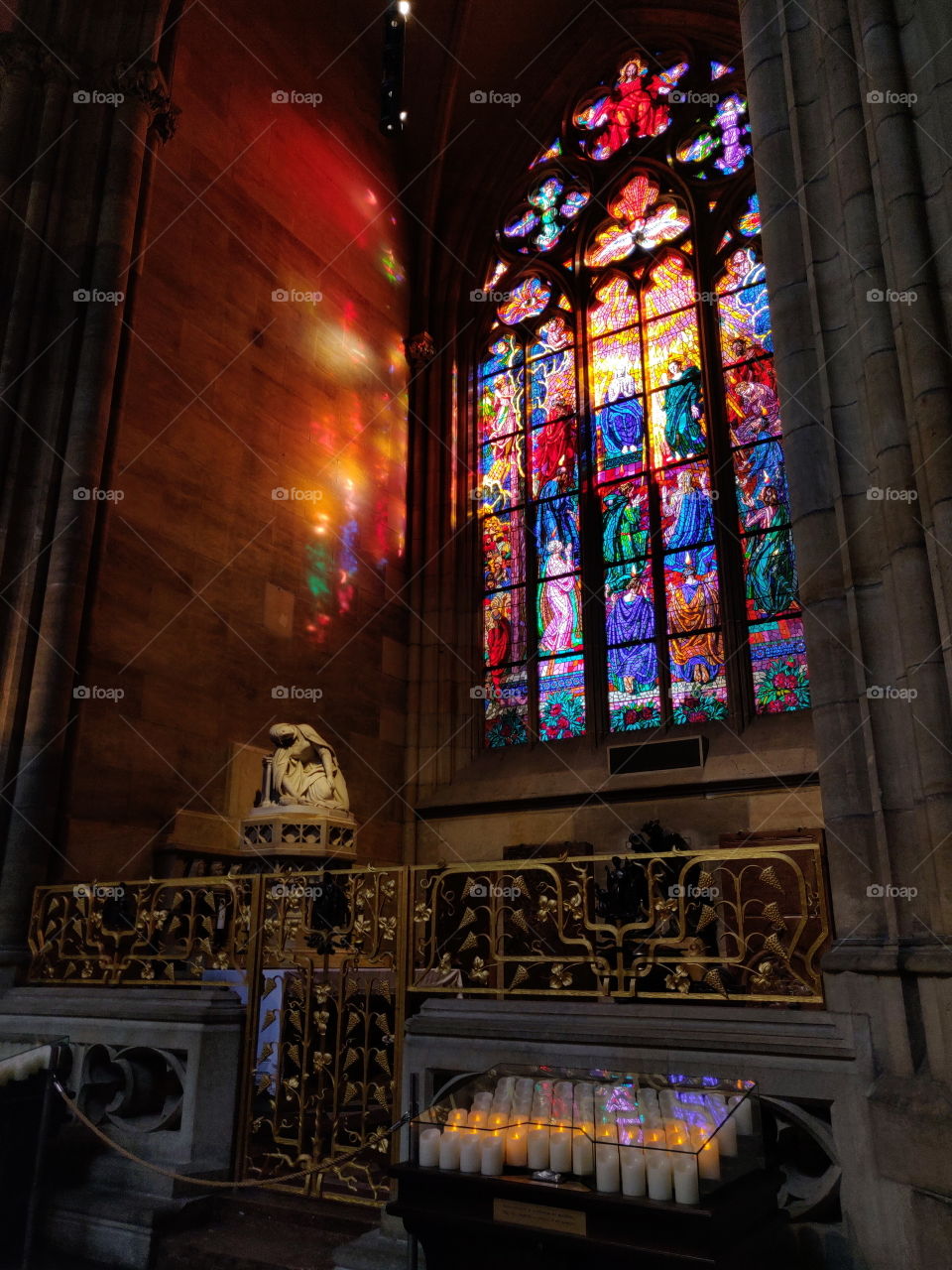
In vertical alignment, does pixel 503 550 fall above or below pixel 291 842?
above

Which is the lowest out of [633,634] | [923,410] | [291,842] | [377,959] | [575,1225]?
[575,1225]

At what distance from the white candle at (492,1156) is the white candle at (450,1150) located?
0.30 ft

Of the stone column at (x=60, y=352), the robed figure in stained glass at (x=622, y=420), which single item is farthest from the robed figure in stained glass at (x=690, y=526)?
the stone column at (x=60, y=352)

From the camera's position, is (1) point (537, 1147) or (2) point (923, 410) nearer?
(1) point (537, 1147)

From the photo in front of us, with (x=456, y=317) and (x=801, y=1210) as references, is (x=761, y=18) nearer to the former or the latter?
(x=801, y=1210)

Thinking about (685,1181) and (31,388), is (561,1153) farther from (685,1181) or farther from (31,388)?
(31,388)

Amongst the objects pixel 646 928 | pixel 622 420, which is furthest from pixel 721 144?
pixel 646 928

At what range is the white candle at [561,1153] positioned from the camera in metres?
2.75

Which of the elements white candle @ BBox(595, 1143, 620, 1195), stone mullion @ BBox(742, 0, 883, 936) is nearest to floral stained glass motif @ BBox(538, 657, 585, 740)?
stone mullion @ BBox(742, 0, 883, 936)

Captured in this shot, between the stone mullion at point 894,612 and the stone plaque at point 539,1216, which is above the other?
the stone mullion at point 894,612

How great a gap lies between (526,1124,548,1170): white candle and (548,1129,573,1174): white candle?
20mm

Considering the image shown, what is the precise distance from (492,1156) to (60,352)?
784 centimetres

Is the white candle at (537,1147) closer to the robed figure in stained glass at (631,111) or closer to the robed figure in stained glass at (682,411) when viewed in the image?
the robed figure in stained glass at (682,411)

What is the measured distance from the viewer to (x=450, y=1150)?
9.44ft
